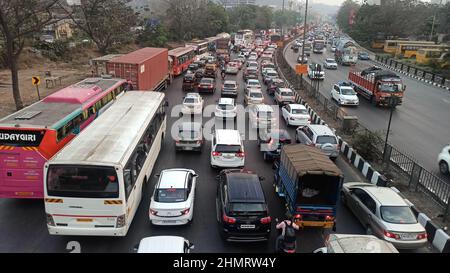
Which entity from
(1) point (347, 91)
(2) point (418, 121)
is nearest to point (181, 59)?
(1) point (347, 91)

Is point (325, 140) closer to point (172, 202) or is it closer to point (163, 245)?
point (172, 202)

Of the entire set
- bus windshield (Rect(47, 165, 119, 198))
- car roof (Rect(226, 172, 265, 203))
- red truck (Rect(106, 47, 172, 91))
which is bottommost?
car roof (Rect(226, 172, 265, 203))

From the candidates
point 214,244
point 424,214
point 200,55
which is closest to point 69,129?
point 214,244

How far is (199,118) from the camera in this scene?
→ 2391cm

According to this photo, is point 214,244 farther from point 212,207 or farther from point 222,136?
point 222,136

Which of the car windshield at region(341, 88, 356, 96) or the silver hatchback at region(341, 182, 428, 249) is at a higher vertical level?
the car windshield at region(341, 88, 356, 96)

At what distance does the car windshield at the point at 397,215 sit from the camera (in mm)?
10680

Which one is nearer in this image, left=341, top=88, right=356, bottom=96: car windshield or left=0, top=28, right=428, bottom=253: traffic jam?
left=0, top=28, right=428, bottom=253: traffic jam

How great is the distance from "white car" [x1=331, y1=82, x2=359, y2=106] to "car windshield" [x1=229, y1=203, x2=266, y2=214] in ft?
68.2

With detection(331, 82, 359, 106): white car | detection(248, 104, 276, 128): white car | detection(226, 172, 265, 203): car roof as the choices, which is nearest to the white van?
detection(226, 172, 265, 203): car roof

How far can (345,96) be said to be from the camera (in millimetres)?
29047

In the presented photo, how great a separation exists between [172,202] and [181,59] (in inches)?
1317

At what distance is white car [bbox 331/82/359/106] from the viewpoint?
94.5ft

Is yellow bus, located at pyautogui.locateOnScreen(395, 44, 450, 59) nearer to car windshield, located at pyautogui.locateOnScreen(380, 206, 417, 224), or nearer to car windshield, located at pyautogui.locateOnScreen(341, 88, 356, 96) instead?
car windshield, located at pyautogui.locateOnScreen(341, 88, 356, 96)
